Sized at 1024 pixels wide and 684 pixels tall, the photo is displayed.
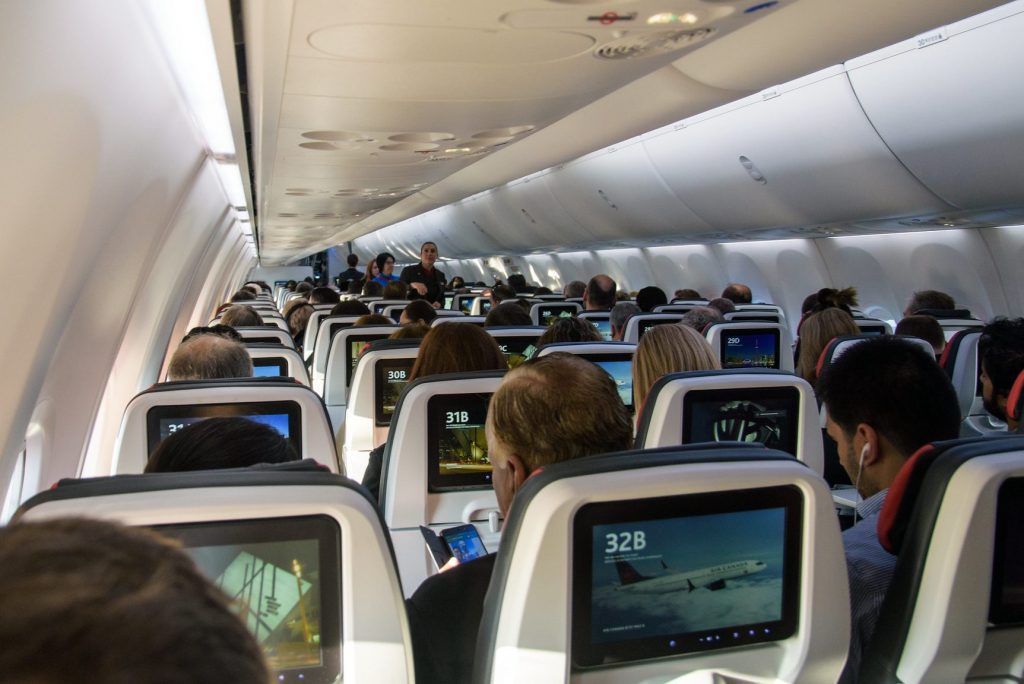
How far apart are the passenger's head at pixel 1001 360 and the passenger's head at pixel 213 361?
3.42 m

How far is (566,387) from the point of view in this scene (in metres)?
Answer: 2.47

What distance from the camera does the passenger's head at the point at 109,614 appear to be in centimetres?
64

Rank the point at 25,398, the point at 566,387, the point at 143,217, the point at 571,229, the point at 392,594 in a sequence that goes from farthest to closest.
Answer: the point at 571,229 → the point at 143,217 → the point at 25,398 → the point at 566,387 → the point at 392,594

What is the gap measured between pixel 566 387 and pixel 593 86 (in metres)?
3.62

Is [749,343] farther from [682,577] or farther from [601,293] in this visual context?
[682,577]

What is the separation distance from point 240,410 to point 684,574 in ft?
6.97

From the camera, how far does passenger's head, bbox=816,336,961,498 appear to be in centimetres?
290

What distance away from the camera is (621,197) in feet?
50.6

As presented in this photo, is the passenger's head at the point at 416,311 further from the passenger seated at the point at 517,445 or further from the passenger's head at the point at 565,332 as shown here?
the passenger seated at the point at 517,445

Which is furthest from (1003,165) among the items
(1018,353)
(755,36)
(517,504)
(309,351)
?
(517,504)

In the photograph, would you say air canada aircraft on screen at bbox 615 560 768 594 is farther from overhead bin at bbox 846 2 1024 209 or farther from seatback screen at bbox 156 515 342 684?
overhead bin at bbox 846 2 1024 209

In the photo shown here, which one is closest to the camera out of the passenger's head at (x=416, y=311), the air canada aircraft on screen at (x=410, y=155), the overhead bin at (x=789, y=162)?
the air canada aircraft on screen at (x=410, y=155)

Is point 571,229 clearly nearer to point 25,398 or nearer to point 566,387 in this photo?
point 25,398

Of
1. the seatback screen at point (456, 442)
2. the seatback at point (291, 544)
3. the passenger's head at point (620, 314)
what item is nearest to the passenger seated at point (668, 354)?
the seatback screen at point (456, 442)
